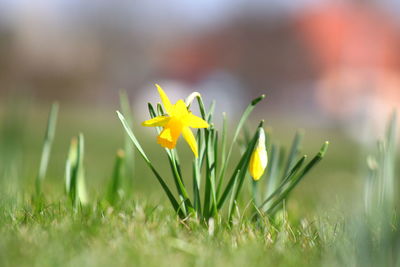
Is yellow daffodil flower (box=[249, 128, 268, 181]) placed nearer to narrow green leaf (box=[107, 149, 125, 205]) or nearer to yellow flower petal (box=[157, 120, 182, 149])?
yellow flower petal (box=[157, 120, 182, 149])

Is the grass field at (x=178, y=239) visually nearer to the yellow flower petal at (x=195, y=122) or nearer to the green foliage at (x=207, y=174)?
the green foliage at (x=207, y=174)

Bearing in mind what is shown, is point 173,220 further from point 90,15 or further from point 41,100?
point 90,15

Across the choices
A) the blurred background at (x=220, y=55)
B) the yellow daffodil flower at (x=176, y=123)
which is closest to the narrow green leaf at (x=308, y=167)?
the yellow daffodil flower at (x=176, y=123)

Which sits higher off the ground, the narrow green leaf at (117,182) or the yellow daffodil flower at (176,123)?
the yellow daffodil flower at (176,123)

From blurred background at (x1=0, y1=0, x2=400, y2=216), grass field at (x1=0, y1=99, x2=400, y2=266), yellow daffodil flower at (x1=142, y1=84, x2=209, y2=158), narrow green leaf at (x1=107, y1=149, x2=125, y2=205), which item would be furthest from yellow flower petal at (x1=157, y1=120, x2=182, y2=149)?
blurred background at (x1=0, y1=0, x2=400, y2=216)

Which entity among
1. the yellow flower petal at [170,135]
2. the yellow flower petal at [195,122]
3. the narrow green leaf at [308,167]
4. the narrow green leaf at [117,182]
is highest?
the yellow flower petal at [195,122]

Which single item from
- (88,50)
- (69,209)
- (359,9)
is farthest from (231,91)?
(69,209)

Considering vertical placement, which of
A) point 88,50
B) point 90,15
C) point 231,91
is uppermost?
point 90,15

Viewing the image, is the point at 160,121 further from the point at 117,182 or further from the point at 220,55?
the point at 220,55
